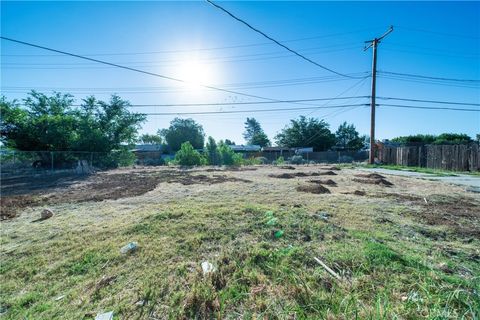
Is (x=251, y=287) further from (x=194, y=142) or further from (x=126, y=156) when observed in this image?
(x=194, y=142)

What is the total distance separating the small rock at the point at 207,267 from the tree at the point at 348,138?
142 feet

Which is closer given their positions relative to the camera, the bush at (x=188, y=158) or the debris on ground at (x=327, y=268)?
the debris on ground at (x=327, y=268)

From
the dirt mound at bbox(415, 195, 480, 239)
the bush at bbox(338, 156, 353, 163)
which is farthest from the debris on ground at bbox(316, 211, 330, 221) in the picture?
the bush at bbox(338, 156, 353, 163)

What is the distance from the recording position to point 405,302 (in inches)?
67.2

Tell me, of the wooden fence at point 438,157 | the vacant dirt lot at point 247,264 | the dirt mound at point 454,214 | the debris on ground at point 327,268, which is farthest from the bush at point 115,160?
the wooden fence at point 438,157

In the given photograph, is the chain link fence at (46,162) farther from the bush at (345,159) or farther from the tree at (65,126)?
the bush at (345,159)

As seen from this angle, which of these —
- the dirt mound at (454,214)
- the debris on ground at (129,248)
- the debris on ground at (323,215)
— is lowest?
the debris on ground at (129,248)

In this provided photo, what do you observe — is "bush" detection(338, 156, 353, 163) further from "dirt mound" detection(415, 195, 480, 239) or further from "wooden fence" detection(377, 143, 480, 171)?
"dirt mound" detection(415, 195, 480, 239)

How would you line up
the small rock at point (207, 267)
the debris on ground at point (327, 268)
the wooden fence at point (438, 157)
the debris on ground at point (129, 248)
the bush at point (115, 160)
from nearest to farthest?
the debris on ground at point (327, 268)
the small rock at point (207, 267)
the debris on ground at point (129, 248)
the wooden fence at point (438, 157)
the bush at point (115, 160)

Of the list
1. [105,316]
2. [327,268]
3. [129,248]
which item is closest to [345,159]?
[327,268]

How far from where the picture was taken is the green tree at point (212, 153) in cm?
2148

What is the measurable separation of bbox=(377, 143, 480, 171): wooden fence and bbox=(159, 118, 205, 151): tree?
117 feet

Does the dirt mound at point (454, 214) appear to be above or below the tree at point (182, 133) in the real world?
below

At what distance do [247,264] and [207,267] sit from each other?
1.49ft
